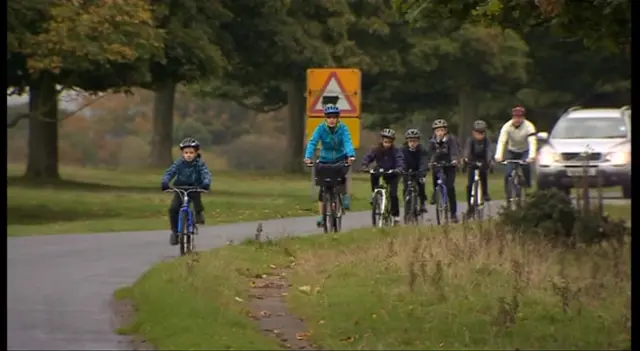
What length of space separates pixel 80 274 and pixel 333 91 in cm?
596

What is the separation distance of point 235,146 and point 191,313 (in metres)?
25.1

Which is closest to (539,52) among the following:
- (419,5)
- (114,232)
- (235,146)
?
(419,5)

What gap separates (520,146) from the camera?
10500 mm

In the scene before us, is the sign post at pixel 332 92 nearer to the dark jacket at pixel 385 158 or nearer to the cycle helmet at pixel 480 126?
the dark jacket at pixel 385 158

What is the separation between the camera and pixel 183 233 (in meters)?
14.7

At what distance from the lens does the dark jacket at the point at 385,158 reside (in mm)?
16812

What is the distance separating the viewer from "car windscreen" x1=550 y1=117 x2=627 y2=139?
225 inches

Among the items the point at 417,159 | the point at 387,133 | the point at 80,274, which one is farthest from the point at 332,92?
the point at 80,274

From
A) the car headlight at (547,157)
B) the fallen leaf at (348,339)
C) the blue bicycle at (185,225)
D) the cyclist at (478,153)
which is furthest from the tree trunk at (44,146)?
the car headlight at (547,157)

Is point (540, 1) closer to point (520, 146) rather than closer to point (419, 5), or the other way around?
point (419, 5)

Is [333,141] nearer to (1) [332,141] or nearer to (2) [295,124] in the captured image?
(1) [332,141]

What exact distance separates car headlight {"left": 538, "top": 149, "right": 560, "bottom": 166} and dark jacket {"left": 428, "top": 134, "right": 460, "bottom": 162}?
847cm

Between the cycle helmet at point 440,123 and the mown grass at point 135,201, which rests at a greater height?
the cycle helmet at point 440,123

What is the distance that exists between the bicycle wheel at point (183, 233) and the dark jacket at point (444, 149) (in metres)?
3.26
